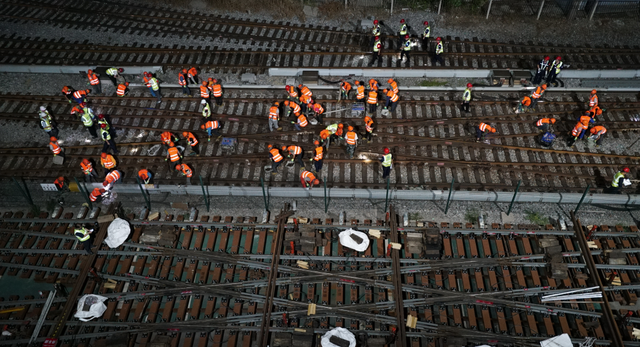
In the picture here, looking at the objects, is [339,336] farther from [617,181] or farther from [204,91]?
[204,91]

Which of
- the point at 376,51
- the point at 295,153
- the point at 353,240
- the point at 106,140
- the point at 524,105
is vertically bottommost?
the point at 353,240

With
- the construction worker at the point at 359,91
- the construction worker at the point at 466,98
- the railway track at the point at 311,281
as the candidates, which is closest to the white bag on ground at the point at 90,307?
the railway track at the point at 311,281

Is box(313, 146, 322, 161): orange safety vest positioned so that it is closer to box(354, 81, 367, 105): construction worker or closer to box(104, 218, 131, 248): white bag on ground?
box(354, 81, 367, 105): construction worker

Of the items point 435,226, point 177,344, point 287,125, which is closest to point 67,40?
point 287,125

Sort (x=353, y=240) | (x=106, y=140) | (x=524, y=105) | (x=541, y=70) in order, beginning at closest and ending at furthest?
(x=353, y=240) → (x=106, y=140) → (x=524, y=105) → (x=541, y=70)

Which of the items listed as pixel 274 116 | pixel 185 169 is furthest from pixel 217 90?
pixel 185 169

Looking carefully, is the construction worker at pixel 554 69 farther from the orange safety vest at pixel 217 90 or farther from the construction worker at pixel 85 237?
the construction worker at pixel 85 237
